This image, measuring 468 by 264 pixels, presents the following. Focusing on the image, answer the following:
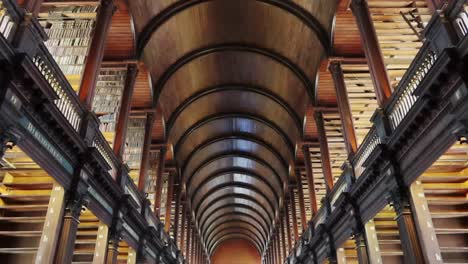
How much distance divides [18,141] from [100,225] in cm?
507

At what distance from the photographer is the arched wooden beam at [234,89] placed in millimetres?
20828

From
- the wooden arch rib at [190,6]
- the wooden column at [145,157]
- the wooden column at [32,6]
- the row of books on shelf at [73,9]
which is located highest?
the wooden arch rib at [190,6]

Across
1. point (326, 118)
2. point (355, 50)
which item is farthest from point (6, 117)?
point (326, 118)

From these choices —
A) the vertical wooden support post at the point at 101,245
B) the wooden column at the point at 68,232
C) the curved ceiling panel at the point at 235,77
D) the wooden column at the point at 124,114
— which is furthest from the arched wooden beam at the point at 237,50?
the wooden column at the point at 68,232

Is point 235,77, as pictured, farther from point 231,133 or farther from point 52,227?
point 52,227

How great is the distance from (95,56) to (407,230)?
30.1 ft

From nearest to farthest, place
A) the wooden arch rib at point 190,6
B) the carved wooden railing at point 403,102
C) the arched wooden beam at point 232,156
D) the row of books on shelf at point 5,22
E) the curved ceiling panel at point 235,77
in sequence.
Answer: the row of books on shelf at point 5,22
the carved wooden railing at point 403,102
the wooden arch rib at point 190,6
the curved ceiling panel at point 235,77
the arched wooden beam at point 232,156

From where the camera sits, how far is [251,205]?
4031cm

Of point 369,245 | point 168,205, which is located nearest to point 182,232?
point 168,205

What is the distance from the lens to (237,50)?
60.6ft

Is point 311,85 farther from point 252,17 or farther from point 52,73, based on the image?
point 52,73

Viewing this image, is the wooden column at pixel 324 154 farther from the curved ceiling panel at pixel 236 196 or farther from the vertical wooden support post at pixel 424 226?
the curved ceiling panel at pixel 236 196

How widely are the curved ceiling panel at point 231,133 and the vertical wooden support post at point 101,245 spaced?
41.1 feet

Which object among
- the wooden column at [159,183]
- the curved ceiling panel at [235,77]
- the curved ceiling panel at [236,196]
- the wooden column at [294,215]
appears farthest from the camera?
the curved ceiling panel at [236,196]
